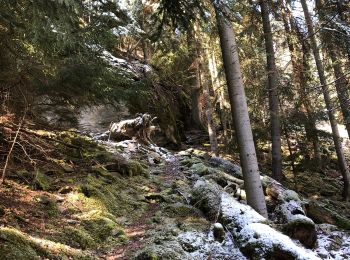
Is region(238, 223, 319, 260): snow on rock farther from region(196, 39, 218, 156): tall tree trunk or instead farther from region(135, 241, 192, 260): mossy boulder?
region(196, 39, 218, 156): tall tree trunk

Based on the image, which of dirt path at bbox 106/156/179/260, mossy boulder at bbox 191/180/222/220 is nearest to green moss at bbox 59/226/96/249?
dirt path at bbox 106/156/179/260

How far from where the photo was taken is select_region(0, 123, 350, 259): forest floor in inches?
205

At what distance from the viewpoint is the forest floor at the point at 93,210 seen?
5.20m

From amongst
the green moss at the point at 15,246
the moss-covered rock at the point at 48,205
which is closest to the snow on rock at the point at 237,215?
the moss-covered rock at the point at 48,205

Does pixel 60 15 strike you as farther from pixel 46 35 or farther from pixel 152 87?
pixel 152 87

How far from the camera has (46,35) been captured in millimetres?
6156

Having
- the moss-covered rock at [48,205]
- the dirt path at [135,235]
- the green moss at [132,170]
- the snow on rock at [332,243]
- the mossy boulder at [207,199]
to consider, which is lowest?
the snow on rock at [332,243]

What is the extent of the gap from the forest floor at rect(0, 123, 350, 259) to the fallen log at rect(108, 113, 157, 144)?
10.5 feet

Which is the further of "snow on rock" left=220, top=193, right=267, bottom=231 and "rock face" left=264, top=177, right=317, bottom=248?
"rock face" left=264, top=177, right=317, bottom=248

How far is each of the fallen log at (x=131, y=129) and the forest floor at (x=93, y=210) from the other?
126 inches

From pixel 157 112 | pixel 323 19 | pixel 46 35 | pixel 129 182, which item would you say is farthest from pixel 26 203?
pixel 157 112

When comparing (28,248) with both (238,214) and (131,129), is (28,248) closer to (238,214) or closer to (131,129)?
(238,214)

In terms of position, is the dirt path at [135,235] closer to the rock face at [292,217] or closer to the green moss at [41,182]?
the green moss at [41,182]

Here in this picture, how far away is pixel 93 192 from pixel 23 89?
2.45 m
